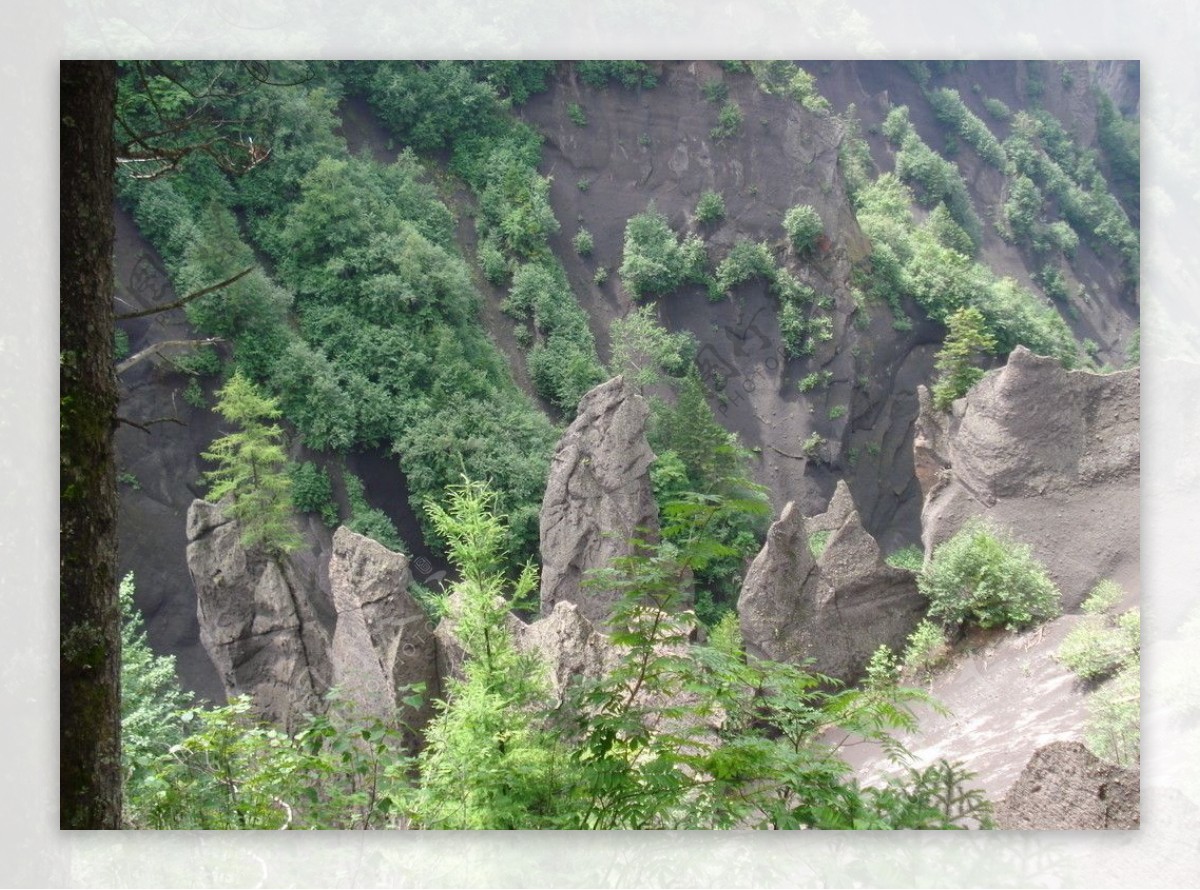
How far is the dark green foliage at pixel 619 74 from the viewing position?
228 inches

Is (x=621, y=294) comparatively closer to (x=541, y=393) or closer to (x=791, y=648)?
(x=541, y=393)

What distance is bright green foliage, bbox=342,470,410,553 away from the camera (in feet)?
19.4

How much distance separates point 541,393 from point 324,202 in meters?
1.67

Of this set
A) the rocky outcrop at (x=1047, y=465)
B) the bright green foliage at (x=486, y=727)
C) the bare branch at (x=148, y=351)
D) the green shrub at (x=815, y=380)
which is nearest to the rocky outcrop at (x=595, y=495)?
the bright green foliage at (x=486, y=727)

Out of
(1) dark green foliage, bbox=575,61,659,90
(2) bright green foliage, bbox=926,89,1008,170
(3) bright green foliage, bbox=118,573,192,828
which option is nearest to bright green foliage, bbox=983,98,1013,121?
(2) bright green foliage, bbox=926,89,1008,170

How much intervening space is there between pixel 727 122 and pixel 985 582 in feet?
10.7

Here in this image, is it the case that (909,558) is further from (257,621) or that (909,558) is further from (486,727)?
(257,621)

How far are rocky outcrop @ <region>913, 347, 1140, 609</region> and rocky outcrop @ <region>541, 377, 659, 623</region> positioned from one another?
1893 millimetres

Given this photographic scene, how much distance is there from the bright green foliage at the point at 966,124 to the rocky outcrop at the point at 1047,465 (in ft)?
4.10

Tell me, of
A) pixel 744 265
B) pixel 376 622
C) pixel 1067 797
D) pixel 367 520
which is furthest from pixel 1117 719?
pixel 367 520

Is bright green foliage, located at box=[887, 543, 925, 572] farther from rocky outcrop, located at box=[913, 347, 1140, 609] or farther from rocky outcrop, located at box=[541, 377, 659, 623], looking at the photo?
rocky outcrop, located at box=[541, 377, 659, 623]

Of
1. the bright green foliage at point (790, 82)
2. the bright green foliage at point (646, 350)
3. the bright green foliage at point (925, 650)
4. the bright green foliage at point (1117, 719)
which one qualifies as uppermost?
the bright green foliage at point (790, 82)

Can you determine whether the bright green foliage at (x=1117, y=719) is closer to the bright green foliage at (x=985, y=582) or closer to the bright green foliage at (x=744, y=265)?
the bright green foliage at (x=985, y=582)

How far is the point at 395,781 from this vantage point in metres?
4.59
